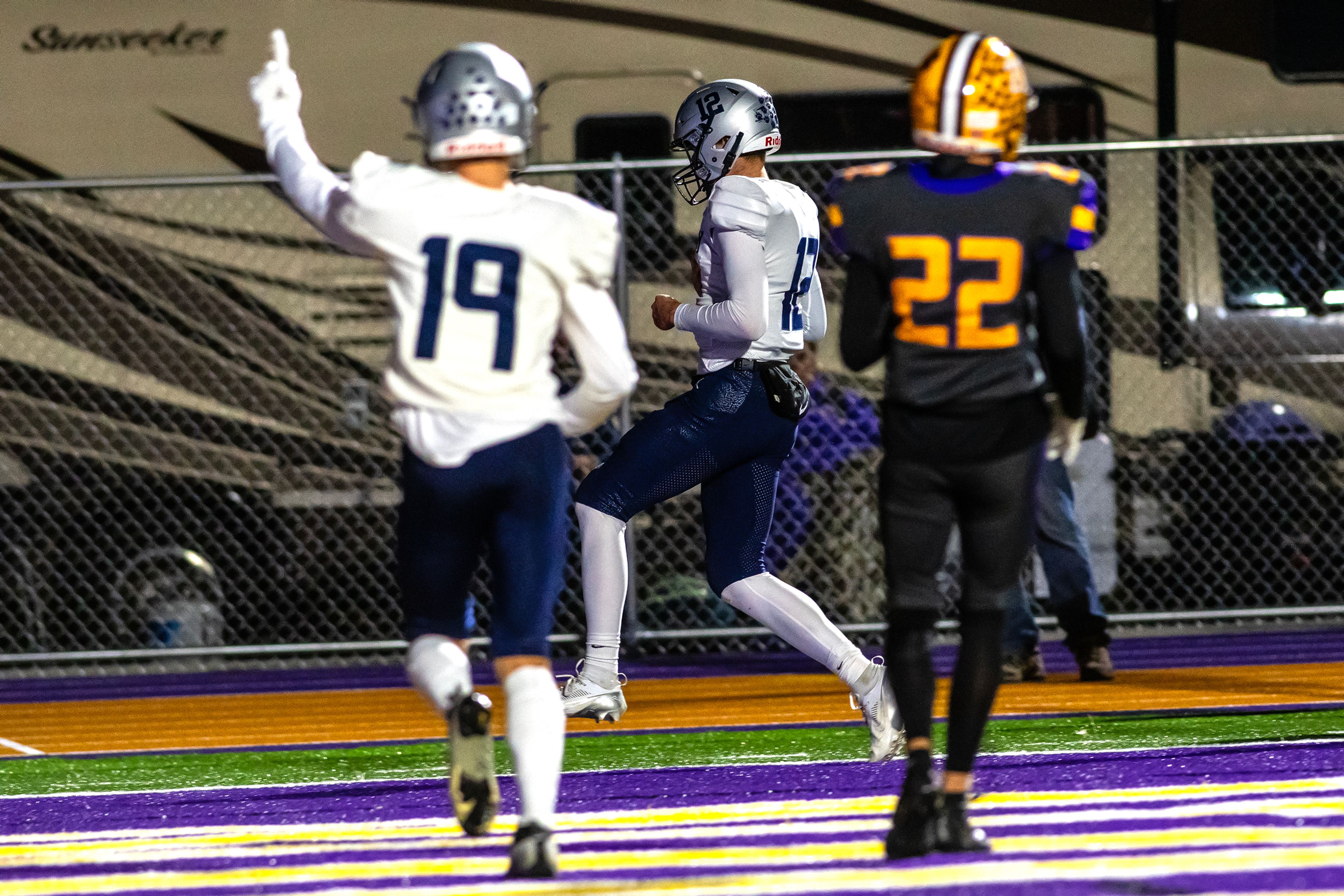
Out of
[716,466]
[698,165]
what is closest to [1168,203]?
[698,165]

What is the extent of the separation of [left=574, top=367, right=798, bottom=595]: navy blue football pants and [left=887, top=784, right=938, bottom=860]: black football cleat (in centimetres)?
195

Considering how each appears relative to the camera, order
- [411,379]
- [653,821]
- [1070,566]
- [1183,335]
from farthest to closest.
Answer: [1183,335], [1070,566], [653,821], [411,379]

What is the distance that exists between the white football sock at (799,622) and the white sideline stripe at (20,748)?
3057 millimetres

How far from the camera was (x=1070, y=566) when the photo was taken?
8.04m

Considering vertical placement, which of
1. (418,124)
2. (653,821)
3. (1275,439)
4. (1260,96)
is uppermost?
(1260,96)

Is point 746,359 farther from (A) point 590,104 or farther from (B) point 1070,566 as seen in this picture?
(A) point 590,104

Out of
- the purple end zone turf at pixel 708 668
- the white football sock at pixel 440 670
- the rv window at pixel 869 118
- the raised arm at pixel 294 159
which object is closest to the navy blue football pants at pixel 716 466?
the white football sock at pixel 440 670

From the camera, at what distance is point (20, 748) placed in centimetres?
748

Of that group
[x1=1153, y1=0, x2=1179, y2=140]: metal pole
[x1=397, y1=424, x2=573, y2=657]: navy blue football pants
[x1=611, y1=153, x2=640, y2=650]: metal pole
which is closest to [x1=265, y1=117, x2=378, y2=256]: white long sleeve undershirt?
[x1=397, y1=424, x2=573, y2=657]: navy blue football pants

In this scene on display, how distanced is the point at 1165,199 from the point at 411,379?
7283mm

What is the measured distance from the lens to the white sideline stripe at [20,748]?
723cm

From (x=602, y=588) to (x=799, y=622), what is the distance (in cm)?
70

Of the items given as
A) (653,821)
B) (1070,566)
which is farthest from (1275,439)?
(653,821)

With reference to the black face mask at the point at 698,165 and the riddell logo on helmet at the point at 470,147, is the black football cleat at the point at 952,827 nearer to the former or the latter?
the riddell logo on helmet at the point at 470,147
